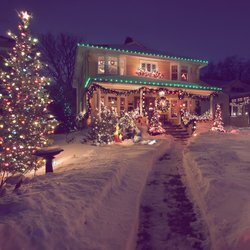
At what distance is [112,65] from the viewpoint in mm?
19688

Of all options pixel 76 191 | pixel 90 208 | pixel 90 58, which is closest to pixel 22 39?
pixel 76 191

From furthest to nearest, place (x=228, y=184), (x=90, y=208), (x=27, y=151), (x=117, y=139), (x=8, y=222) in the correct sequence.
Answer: (x=117, y=139) → (x=27, y=151) → (x=228, y=184) → (x=90, y=208) → (x=8, y=222)

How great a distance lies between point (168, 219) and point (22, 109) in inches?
274

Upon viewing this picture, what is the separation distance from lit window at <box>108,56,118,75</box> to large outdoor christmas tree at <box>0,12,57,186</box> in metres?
9.72

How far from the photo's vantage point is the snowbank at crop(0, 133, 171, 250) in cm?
356

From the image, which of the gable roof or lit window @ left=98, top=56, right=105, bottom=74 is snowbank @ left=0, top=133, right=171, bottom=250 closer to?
the gable roof

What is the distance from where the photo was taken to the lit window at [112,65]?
19578 mm

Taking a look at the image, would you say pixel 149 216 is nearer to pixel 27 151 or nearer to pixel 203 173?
pixel 203 173

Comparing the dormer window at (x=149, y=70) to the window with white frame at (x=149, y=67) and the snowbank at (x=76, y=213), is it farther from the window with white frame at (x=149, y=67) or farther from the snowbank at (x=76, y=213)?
the snowbank at (x=76, y=213)

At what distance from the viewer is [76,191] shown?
17.8ft

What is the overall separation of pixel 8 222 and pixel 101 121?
10.7 m

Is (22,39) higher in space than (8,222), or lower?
higher

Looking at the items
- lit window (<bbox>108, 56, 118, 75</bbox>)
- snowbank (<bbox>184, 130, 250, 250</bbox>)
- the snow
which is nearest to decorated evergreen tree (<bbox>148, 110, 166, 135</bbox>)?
lit window (<bbox>108, 56, 118, 75</bbox>)

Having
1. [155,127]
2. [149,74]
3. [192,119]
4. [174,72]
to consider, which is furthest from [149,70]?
[155,127]
